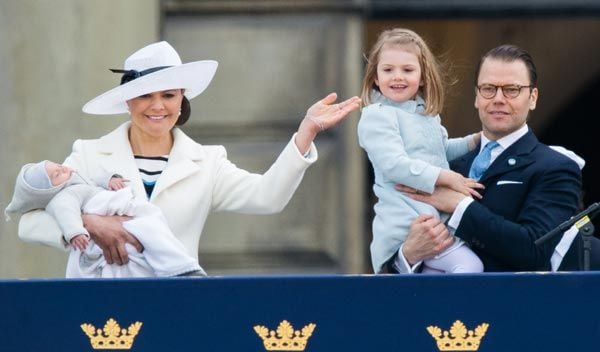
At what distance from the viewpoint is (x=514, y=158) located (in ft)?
17.3

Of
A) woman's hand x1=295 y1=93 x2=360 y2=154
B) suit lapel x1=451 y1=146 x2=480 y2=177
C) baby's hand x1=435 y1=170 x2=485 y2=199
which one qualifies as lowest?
baby's hand x1=435 y1=170 x2=485 y2=199

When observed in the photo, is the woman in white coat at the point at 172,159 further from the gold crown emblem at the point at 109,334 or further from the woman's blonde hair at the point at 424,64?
the gold crown emblem at the point at 109,334

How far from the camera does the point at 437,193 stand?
17.4 ft

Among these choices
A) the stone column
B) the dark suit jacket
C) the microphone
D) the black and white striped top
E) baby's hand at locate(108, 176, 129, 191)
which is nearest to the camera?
the microphone

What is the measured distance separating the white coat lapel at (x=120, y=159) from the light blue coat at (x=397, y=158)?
2.23 ft

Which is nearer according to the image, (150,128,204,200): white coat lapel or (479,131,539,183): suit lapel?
(479,131,539,183): suit lapel

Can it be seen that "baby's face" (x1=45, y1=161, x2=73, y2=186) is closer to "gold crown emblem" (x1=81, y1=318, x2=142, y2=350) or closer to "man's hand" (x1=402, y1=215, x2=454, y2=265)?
"gold crown emblem" (x1=81, y1=318, x2=142, y2=350)

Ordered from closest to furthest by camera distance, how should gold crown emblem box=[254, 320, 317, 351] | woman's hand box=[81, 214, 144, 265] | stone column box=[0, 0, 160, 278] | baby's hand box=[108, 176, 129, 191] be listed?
gold crown emblem box=[254, 320, 317, 351] → woman's hand box=[81, 214, 144, 265] → baby's hand box=[108, 176, 129, 191] → stone column box=[0, 0, 160, 278]

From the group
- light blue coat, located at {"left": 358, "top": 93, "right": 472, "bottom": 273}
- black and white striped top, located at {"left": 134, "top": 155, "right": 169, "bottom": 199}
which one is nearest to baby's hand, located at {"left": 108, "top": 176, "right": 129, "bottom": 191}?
black and white striped top, located at {"left": 134, "top": 155, "right": 169, "bottom": 199}

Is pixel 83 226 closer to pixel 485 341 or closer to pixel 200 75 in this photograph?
pixel 200 75

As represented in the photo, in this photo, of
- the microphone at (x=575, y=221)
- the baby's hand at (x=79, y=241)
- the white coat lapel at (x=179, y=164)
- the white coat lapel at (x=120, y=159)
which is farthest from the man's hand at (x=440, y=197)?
the baby's hand at (x=79, y=241)

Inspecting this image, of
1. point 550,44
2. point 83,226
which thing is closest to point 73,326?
point 83,226

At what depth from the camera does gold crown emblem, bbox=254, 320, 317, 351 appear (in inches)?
188

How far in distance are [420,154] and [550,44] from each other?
15.7ft
